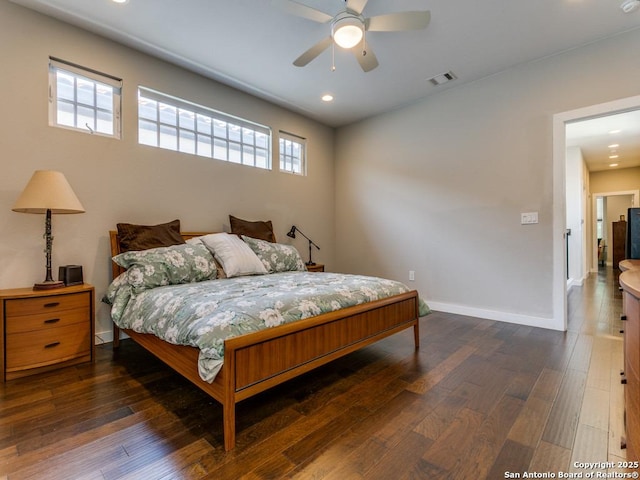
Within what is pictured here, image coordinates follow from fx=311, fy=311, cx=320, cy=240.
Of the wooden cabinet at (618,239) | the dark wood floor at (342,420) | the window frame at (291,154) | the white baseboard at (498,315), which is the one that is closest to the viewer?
the dark wood floor at (342,420)

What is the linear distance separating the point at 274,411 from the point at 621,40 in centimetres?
429

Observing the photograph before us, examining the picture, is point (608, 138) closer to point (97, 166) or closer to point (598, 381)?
point (598, 381)

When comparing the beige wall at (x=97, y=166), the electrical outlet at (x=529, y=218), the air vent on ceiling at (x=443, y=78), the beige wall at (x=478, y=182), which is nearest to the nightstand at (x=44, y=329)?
the beige wall at (x=97, y=166)

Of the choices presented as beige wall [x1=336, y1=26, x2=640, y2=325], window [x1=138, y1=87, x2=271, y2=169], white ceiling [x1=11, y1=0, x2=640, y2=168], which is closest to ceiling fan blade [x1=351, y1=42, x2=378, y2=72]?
white ceiling [x1=11, y1=0, x2=640, y2=168]

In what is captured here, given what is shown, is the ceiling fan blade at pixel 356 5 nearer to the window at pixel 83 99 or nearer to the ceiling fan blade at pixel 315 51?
the ceiling fan blade at pixel 315 51

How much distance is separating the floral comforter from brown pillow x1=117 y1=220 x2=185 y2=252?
0.35 m

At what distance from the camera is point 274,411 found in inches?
69.9

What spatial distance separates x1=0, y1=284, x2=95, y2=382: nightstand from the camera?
2.13 metres

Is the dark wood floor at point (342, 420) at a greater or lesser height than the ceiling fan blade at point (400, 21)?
lesser

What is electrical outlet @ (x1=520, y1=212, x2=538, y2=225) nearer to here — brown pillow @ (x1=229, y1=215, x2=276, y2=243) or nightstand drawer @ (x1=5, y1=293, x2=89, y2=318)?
brown pillow @ (x1=229, y1=215, x2=276, y2=243)

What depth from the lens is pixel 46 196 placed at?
229 cm

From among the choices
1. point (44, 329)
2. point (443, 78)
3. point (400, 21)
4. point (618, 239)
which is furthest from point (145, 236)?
point (618, 239)

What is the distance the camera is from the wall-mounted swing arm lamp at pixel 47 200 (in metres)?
2.26

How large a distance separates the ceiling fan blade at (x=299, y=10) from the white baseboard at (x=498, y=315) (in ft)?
11.2
